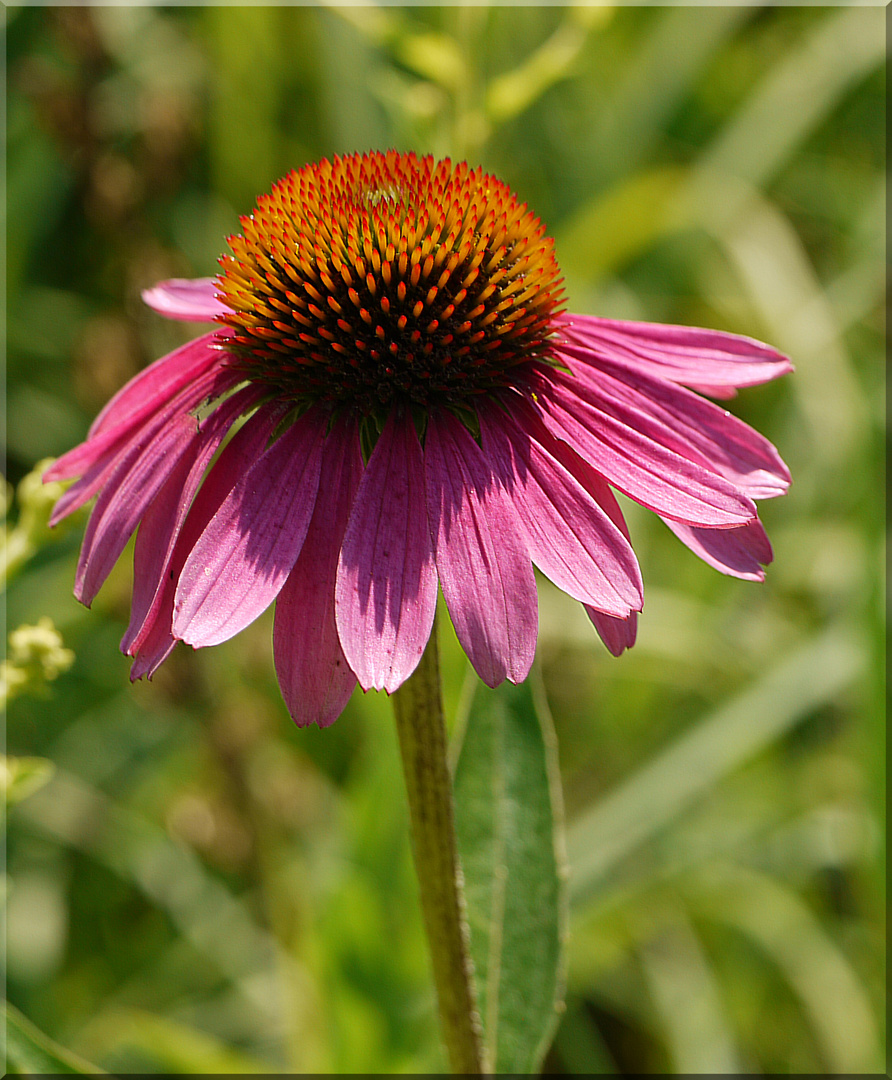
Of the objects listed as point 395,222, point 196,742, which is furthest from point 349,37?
point 395,222

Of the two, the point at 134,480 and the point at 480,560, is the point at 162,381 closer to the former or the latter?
the point at 134,480

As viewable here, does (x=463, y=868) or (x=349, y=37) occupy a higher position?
(x=349, y=37)

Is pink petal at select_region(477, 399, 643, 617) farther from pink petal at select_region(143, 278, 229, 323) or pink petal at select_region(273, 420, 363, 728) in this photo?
pink petal at select_region(143, 278, 229, 323)

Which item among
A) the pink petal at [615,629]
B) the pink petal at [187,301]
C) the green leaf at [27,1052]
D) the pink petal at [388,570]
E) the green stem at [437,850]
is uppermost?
the pink petal at [187,301]

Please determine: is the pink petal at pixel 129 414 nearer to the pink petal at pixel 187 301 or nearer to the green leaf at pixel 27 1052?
the pink petal at pixel 187 301

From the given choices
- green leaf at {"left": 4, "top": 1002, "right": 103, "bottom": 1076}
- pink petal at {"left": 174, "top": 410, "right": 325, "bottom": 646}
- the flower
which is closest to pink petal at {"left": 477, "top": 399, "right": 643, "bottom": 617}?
the flower

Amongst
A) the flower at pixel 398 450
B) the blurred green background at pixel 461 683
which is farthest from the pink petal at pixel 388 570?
the blurred green background at pixel 461 683

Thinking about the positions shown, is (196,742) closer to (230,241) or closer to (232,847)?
(232,847)
